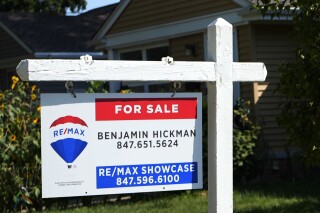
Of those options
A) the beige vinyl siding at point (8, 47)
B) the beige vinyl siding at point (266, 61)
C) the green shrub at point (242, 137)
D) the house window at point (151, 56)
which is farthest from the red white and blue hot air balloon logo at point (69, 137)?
the beige vinyl siding at point (8, 47)

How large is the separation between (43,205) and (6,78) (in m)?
13.4

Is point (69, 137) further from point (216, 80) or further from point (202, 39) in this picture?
point (202, 39)

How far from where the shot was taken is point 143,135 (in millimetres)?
3936

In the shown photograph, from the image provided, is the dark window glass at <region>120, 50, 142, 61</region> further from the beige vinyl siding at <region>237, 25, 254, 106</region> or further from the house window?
the beige vinyl siding at <region>237, 25, 254, 106</region>

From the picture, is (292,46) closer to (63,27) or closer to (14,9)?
(63,27)

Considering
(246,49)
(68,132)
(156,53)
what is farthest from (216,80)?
(156,53)

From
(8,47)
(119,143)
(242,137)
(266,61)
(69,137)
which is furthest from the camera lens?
(8,47)

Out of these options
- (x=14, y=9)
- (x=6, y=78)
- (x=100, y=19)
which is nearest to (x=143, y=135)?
(x=6, y=78)

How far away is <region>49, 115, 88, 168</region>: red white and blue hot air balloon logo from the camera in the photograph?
3.75 metres

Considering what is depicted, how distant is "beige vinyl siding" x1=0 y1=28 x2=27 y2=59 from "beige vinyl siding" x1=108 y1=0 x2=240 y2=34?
6.46 metres

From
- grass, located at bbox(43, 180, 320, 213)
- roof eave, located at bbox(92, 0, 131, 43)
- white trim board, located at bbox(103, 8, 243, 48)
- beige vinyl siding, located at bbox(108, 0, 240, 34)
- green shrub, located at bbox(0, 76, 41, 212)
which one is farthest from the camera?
roof eave, located at bbox(92, 0, 131, 43)

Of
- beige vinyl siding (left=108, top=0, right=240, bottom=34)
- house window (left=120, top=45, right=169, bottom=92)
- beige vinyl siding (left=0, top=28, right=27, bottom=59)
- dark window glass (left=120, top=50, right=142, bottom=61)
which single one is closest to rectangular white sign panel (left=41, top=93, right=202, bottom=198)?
beige vinyl siding (left=108, top=0, right=240, bottom=34)

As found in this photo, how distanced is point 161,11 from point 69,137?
1137cm

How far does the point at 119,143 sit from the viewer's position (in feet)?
12.7
